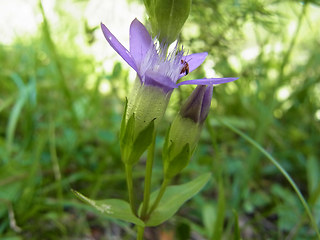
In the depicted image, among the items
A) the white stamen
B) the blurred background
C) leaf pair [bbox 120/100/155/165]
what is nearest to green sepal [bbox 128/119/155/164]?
Result: leaf pair [bbox 120/100/155/165]

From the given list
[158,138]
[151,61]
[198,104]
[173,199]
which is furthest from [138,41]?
[158,138]

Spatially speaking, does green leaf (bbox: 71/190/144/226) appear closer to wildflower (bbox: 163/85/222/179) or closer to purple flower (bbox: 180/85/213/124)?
wildflower (bbox: 163/85/222/179)

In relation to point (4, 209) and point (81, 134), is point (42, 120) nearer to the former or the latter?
point (81, 134)

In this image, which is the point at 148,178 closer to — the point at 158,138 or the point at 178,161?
the point at 178,161

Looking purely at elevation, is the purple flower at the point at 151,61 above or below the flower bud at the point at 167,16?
below

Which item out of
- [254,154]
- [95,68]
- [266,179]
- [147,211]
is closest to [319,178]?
[266,179]

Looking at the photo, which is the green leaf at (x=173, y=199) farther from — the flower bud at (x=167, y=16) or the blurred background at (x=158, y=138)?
Answer: the flower bud at (x=167, y=16)

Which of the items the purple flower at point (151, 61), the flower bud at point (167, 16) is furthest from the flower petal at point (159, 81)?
the flower bud at point (167, 16)
